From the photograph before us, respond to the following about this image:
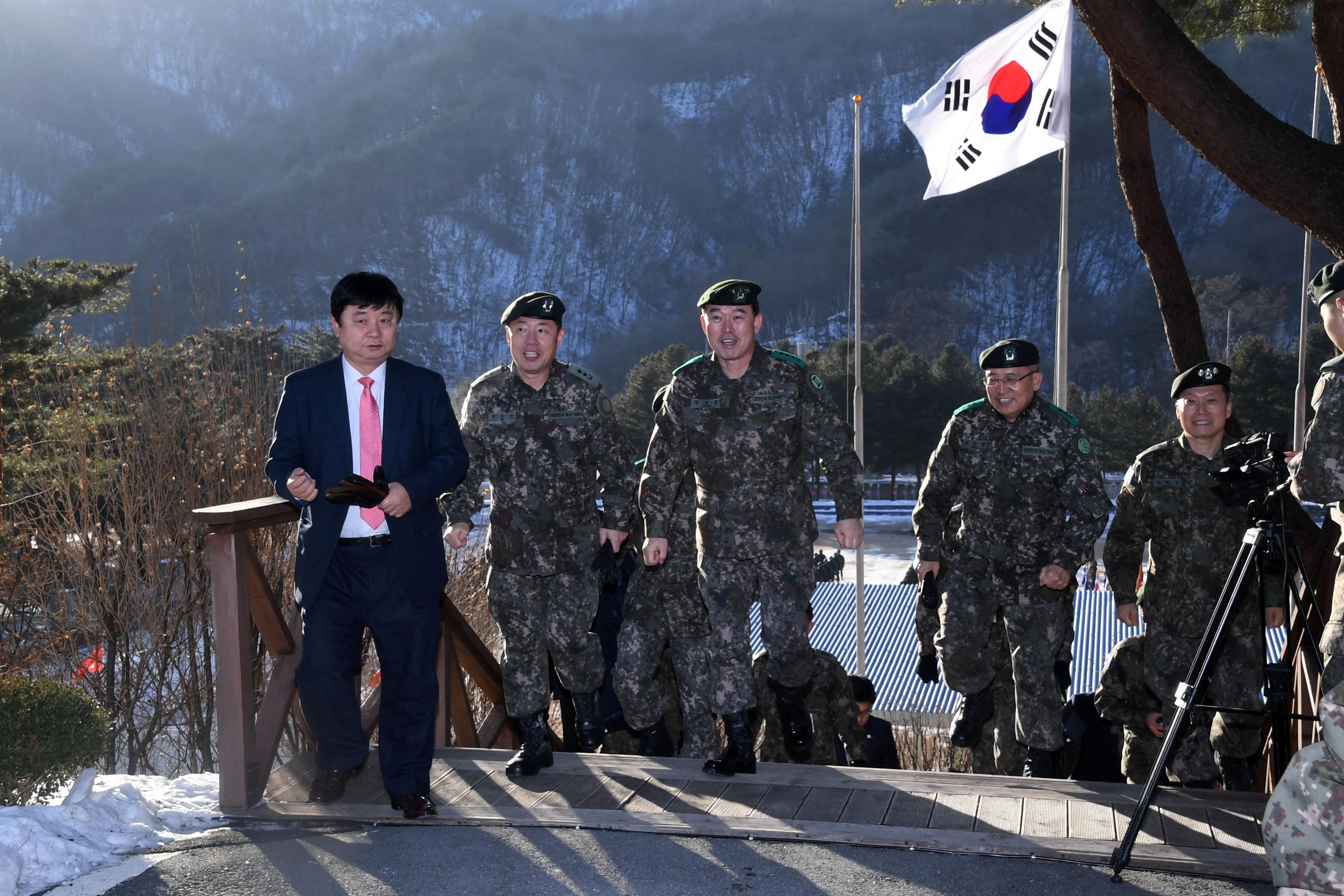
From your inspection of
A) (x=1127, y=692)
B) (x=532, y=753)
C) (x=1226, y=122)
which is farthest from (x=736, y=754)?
(x=1226, y=122)

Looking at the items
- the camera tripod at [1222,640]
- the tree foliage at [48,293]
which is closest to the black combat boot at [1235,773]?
the camera tripod at [1222,640]

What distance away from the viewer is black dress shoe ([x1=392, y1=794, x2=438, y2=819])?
148 inches

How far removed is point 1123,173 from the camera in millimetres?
8234

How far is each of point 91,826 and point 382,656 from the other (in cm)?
107

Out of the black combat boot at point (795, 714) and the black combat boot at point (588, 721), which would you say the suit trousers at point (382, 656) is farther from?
the black combat boot at point (795, 714)

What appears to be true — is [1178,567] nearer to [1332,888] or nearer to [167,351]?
[1332,888]

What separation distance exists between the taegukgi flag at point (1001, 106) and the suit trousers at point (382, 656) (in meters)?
6.82

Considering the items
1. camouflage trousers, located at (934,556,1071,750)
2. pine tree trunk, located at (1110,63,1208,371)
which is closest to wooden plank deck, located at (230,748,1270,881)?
camouflage trousers, located at (934,556,1071,750)

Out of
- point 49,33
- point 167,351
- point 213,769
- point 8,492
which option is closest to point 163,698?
point 213,769

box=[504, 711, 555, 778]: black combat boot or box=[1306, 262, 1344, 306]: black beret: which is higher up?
box=[1306, 262, 1344, 306]: black beret

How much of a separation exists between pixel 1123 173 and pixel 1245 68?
146 m

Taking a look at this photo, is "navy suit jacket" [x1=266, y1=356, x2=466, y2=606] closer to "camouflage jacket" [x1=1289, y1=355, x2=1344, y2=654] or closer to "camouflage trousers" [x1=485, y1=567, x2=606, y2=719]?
"camouflage trousers" [x1=485, y1=567, x2=606, y2=719]

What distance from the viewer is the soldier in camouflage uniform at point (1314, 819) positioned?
7.32ft

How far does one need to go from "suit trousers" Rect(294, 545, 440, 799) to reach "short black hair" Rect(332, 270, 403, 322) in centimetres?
82
